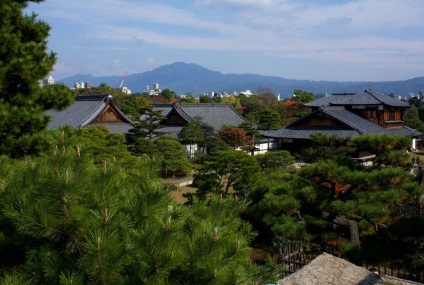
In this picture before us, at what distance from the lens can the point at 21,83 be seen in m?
7.07

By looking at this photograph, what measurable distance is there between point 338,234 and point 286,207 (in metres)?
1.48

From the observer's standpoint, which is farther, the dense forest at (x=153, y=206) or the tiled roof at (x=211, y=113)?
the tiled roof at (x=211, y=113)

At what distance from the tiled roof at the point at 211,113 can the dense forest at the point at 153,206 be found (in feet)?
38.7

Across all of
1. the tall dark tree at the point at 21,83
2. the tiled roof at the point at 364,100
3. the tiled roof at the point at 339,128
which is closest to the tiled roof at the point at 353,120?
the tiled roof at the point at 339,128

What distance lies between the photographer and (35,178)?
116 inches

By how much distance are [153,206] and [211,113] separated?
28.2 metres

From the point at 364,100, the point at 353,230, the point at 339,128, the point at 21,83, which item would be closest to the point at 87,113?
the point at 339,128

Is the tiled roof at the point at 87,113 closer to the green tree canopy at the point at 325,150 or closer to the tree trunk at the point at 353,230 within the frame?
the green tree canopy at the point at 325,150

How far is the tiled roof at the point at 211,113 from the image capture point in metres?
29.0

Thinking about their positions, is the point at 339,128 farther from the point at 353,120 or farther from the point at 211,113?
the point at 211,113

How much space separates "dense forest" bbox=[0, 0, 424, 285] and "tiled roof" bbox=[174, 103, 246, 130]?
1178 centimetres

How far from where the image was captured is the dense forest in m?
2.50

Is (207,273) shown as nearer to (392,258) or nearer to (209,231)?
(209,231)

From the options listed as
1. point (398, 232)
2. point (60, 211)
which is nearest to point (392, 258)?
point (398, 232)
